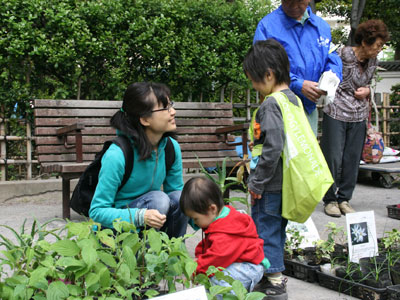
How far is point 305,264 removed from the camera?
3.41 meters

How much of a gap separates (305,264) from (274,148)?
97 cm

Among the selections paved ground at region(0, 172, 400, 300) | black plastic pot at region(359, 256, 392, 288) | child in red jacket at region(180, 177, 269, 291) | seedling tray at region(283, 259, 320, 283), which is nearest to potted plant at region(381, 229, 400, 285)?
black plastic pot at region(359, 256, 392, 288)

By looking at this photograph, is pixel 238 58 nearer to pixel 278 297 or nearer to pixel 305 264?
pixel 305 264

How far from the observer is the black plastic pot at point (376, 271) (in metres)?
2.97

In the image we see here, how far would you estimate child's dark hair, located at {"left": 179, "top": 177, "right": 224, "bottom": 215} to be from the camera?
2.65 metres

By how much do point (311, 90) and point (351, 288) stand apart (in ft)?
4.47

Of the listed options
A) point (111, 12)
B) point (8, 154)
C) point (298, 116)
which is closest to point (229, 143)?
point (111, 12)

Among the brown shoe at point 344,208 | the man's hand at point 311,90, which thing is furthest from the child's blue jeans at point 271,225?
the brown shoe at point 344,208

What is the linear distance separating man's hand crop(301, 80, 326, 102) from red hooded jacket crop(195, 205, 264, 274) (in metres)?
1.32

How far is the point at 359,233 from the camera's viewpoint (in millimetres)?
3309

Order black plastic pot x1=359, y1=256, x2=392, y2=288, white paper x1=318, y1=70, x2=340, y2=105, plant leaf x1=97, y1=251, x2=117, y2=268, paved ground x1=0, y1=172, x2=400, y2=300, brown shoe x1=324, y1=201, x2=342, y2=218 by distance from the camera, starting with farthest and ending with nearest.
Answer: brown shoe x1=324, y1=201, x2=342, y2=218 → white paper x1=318, y1=70, x2=340, y2=105 → paved ground x1=0, y1=172, x2=400, y2=300 → black plastic pot x1=359, y1=256, x2=392, y2=288 → plant leaf x1=97, y1=251, x2=117, y2=268

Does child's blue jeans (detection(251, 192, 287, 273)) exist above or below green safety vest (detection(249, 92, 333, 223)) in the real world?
below

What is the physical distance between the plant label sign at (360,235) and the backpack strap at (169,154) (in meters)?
1.11

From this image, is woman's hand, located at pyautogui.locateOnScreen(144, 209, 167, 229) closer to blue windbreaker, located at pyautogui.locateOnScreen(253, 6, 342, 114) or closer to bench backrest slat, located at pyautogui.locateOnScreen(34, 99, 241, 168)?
blue windbreaker, located at pyautogui.locateOnScreen(253, 6, 342, 114)
